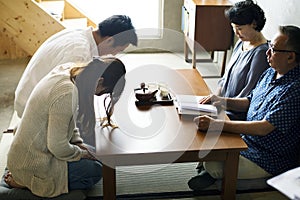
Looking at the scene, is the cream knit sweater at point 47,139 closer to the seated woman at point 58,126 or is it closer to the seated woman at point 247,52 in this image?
the seated woman at point 58,126

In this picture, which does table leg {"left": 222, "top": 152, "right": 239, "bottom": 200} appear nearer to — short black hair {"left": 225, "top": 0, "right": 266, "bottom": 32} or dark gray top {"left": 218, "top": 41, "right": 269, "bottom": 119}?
dark gray top {"left": 218, "top": 41, "right": 269, "bottom": 119}

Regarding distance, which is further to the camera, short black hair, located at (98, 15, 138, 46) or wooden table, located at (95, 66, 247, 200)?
short black hair, located at (98, 15, 138, 46)

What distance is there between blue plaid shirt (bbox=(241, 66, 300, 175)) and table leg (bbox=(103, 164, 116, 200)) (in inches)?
29.6

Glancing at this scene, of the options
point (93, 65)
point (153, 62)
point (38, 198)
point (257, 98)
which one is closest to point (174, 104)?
point (257, 98)

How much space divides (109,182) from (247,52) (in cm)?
124

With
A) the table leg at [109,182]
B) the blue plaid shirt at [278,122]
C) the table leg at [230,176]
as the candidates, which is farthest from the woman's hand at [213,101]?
the table leg at [109,182]

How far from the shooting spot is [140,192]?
2426 millimetres

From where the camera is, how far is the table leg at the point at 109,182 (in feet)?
6.84

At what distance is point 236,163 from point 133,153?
0.53 m

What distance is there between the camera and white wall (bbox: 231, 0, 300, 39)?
2.73 metres

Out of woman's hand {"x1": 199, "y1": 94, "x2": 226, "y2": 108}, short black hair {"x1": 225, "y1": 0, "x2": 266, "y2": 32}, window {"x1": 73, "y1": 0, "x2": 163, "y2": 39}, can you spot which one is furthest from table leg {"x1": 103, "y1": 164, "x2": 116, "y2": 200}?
window {"x1": 73, "y1": 0, "x2": 163, "y2": 39}

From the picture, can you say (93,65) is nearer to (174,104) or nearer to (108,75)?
(108,75)

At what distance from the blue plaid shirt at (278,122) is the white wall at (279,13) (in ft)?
1.94

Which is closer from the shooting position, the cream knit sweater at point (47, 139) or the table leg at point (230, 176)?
the cream knit sweater at point (47, 139)
